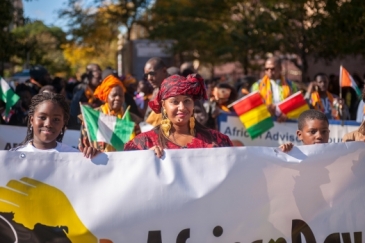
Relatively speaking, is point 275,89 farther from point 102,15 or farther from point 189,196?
point 102,15

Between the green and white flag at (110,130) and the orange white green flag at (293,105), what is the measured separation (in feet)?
9.45

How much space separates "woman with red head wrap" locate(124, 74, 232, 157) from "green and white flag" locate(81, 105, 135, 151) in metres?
1.82

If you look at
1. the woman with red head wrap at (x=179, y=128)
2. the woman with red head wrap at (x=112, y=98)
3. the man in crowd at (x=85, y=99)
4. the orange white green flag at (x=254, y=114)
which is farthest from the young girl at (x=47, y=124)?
the orange white green flag at (x=254, y=114)

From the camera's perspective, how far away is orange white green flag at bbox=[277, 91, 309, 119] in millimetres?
9406

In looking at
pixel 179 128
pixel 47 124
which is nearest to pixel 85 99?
pixel 179 128

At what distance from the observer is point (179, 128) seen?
524cm

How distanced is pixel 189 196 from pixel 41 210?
2.71 ft

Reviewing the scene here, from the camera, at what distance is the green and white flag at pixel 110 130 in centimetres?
706

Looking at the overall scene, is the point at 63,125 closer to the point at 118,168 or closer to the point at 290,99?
the point at 118,168

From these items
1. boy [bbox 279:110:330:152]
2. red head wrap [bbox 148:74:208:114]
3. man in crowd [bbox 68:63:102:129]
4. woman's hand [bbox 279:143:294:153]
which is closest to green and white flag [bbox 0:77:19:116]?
man in crowd [bbox 68:63:102:129]

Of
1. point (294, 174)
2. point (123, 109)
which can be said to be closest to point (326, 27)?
point (123, 109)

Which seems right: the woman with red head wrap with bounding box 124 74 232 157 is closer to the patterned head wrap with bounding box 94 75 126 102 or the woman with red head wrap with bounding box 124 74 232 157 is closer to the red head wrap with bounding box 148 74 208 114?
the red head wrap with bounding box 148 74 208 114

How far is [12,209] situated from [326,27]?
15268 mm

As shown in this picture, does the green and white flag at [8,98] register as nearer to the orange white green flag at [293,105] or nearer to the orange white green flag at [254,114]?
the orange white green flag at [254,114]
